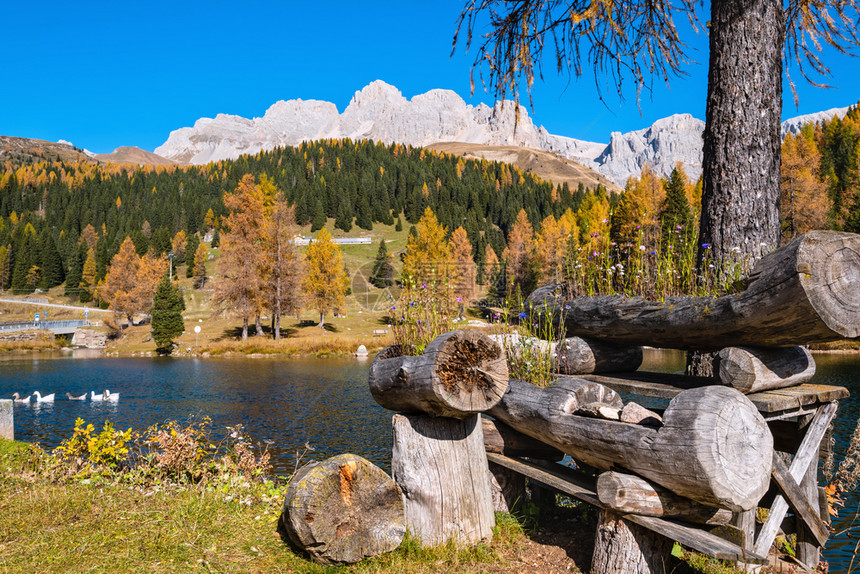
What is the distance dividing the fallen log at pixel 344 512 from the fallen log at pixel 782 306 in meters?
3.05

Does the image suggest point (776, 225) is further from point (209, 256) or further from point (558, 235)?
point (209, 256)

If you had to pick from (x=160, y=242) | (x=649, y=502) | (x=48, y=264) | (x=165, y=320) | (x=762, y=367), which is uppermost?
Result: (x=160, y=242)

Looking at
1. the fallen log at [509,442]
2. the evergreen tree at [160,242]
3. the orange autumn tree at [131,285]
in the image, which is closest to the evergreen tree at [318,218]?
the evergreen tree at [160,242]

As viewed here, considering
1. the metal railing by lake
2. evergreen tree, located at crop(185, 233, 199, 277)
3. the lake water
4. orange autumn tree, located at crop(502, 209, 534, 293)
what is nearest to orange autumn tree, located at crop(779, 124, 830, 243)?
the lake water

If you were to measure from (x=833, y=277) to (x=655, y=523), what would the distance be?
86.4 inches

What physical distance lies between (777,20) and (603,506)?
5.63 metres

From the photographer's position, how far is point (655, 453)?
396 centimetres

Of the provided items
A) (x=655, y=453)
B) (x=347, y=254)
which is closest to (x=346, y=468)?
(x=655, y=453)

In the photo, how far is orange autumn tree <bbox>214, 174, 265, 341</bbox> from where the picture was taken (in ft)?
140

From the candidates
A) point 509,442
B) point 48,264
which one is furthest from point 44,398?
point 48,264

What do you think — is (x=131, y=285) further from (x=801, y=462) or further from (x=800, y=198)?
(x=801, y=462)

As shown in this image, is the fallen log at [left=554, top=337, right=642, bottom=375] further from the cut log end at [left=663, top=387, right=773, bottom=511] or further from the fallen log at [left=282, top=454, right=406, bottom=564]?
the fallen log at [left=282, top=454, right=406, bottom=564]

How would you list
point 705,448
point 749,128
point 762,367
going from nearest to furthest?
point 705,448 → point 762,367 → point 749,128

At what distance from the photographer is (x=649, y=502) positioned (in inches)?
159
